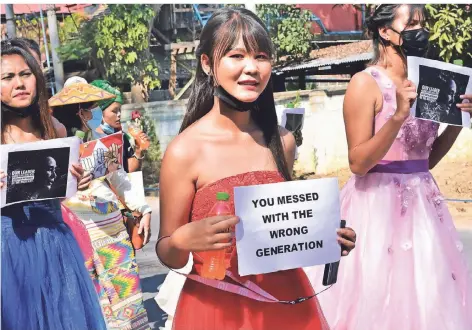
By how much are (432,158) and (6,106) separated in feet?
6.28

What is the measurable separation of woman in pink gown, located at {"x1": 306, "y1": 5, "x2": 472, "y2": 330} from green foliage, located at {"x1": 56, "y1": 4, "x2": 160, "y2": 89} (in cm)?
1308

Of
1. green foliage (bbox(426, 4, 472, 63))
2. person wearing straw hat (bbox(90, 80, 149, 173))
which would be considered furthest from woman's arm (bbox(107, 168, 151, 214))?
green foliage (bbox(426, 4, 472, 63))

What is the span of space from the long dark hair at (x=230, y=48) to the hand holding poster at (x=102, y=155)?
2.05 m

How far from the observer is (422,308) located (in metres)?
3.42

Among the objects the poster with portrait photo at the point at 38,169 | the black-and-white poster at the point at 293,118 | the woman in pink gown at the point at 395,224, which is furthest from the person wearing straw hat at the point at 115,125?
the black-and-white poster at the point at 293,118

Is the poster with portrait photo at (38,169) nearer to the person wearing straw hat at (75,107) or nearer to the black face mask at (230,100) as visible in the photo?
the black face mask at (230,100)

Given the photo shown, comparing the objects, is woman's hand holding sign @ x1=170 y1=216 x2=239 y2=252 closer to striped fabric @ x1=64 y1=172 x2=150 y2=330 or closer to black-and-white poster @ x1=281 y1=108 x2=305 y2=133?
striped fabric @ x1=64 y1=172 x2=150 y2=330

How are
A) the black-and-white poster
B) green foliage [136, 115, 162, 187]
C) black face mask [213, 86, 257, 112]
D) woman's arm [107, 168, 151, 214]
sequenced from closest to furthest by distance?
black face mask [213, 86, 257, 112] → woman's arm [107, 168, 151, 214] → the black-and-white poster → green foliage [136, 115, 162, 187]

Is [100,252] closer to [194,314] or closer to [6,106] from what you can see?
[6,106]

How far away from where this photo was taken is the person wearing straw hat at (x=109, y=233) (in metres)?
4.78

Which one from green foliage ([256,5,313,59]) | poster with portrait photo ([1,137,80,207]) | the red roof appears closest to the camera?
poster with portrait photo ([1,137,80,207])

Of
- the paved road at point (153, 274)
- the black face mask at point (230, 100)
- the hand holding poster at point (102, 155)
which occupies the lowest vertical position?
the paved road at point (153, 274)

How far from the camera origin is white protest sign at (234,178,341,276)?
2193 millimetres

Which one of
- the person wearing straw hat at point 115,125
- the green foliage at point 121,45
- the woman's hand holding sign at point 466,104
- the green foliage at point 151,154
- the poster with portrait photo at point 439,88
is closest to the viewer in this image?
the poster with portrait photo at point 439,88
